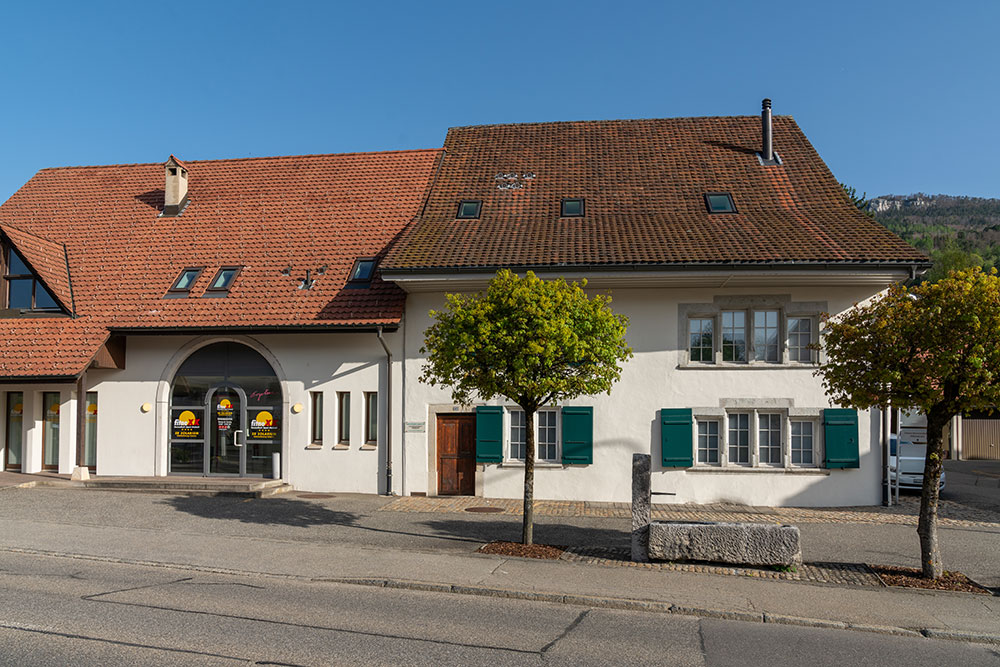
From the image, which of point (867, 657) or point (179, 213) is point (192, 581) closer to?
point (867, 657)

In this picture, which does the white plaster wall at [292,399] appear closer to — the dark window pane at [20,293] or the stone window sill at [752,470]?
the dark window pane at [20,293]

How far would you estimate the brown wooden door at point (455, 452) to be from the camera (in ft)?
55.8

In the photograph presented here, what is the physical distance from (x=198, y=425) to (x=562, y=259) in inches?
371

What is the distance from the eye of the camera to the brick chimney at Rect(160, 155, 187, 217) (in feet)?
69.4

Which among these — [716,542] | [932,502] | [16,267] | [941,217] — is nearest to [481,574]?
[716,542]

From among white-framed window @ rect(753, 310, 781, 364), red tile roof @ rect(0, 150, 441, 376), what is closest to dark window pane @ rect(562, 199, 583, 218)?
red tile roof @ rect(0, 150, 441, 376)

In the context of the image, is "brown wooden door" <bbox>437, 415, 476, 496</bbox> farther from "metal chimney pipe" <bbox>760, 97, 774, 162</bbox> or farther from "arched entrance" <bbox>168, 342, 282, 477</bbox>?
"metal chimney pipe" <bbox>760, 97, 774, 162</bbox>

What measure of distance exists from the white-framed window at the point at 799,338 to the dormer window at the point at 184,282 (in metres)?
13.7

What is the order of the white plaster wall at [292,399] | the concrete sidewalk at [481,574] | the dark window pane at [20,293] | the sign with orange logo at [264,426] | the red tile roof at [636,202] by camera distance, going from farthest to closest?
the dark window pane at [20,293], the sign with orange logo at [264,426], the white plaster wall at [292,399], the red tile roof at [636,202], the concrete sidewalk at [481,574]

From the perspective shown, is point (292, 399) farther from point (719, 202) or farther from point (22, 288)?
point (719, 202)

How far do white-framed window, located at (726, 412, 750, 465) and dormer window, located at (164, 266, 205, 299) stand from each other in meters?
12.8

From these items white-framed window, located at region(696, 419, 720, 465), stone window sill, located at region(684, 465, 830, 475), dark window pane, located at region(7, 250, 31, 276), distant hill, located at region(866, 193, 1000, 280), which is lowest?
stone window sill, located at region(684, 465, 830, 475)

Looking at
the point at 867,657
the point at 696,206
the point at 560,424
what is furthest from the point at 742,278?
the point at 867,657

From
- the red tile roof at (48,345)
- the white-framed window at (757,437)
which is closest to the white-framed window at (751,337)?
the white-framed window at (757,437)
